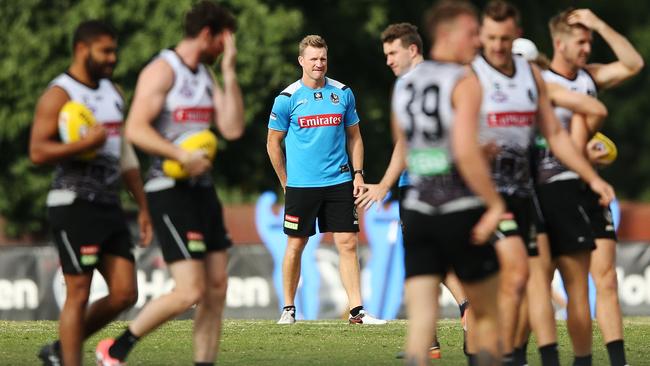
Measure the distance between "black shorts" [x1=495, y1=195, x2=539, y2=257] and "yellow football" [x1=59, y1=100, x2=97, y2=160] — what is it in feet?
7.55

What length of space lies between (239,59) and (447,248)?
2041 cm

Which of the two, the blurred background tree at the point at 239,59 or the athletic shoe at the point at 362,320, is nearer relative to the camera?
the athletic shoe at the point at 362,320

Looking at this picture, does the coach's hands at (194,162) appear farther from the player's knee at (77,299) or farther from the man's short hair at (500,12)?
the man's short hair at (500,12)

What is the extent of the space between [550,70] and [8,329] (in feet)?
17.2

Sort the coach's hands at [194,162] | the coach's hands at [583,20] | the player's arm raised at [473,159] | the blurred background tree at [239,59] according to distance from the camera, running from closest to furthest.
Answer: the player's arm raised at [473,159]
the coach's hands at [194,162]
the coach's hands at [583,20]
the blurred background tree at [239,59]

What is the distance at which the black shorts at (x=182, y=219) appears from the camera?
28.7ft

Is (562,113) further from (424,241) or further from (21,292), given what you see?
(21,292)

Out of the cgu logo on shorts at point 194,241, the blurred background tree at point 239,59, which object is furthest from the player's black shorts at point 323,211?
the blurred background tree at point 239,59

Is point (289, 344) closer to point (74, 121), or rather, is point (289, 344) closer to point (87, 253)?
point (87, 253)

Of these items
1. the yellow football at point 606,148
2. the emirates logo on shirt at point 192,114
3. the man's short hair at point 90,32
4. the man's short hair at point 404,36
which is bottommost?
the yellow football at point 606,148

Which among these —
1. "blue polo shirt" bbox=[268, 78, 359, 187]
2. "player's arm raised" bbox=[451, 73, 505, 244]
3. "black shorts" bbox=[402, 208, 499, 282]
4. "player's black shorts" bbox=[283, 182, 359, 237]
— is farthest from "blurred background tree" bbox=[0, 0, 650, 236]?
"player's arm raised" bbox=[451, 73, 505, 244]

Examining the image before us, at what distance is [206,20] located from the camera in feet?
28.9

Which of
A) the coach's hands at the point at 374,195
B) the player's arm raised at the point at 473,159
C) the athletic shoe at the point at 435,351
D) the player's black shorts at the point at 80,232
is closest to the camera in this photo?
the player's arm raised at the point at 473,159

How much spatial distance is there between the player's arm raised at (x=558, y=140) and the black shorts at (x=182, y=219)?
189 centimetres
